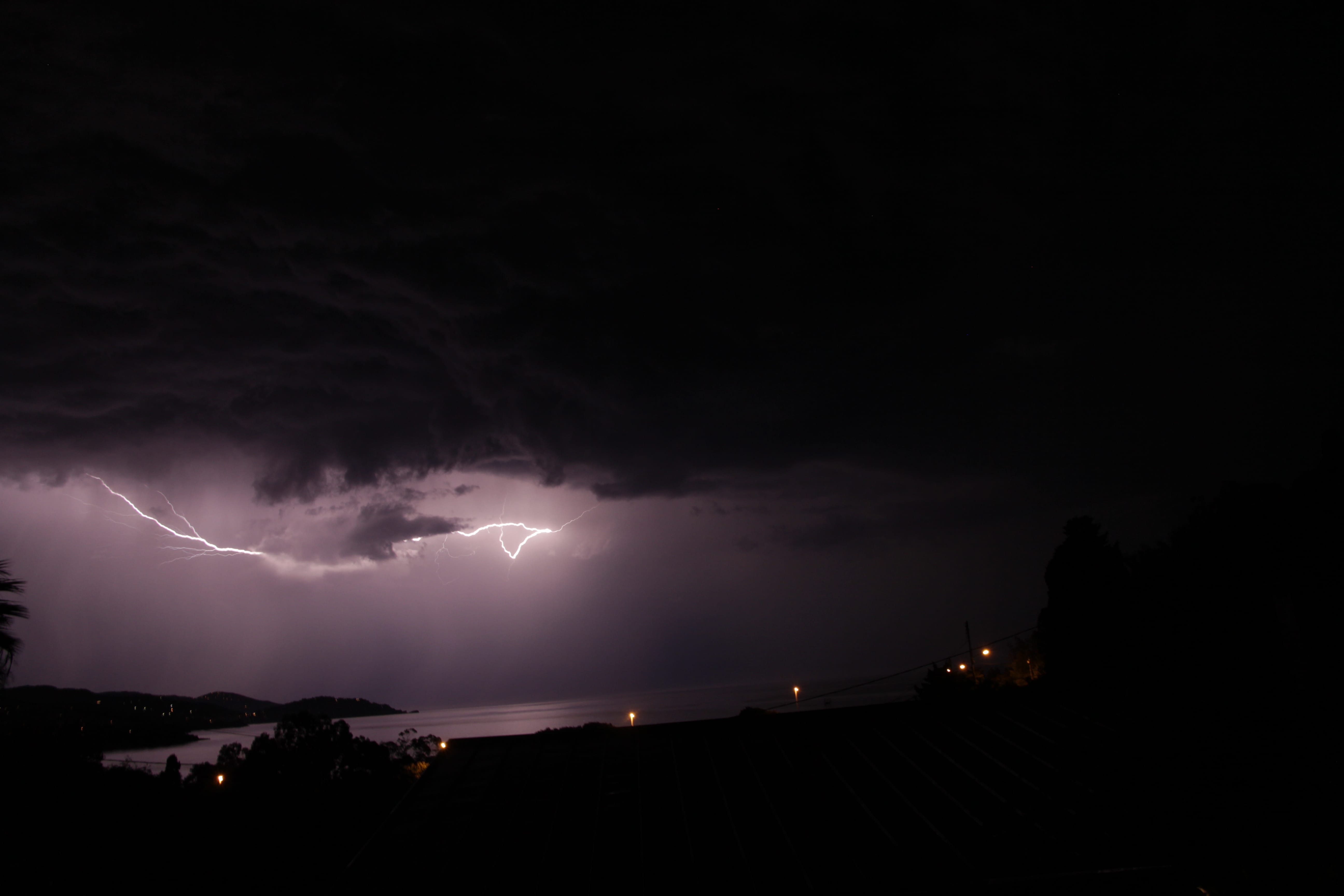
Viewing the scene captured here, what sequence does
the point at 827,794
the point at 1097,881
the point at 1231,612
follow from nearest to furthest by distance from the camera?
the point at 1097,881, the point at 827,794, the point at 1231,612

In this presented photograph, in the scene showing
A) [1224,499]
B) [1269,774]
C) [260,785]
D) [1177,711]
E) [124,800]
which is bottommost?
[260,785]

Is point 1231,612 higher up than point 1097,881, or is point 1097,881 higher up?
point 1231,612

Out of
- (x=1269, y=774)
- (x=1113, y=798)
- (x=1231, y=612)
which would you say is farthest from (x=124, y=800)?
(x=1231, y=612)

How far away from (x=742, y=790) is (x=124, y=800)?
91.3 feet

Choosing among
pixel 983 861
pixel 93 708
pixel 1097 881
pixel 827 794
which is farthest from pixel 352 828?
pixel 93 708

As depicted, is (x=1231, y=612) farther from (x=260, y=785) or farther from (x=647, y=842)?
(x=260, y=785)

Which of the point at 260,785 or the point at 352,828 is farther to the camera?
the point at 260,785

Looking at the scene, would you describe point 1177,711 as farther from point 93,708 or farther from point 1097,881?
point 93,708

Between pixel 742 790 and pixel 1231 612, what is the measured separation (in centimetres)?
4106

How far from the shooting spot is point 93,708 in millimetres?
92125

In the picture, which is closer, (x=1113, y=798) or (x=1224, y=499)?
(x=1113, y=798)

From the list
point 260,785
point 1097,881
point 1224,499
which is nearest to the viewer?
point 1097,881

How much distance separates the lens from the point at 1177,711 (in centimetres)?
1276

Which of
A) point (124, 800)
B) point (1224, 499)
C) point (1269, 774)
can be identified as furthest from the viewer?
point (1224, 499)
